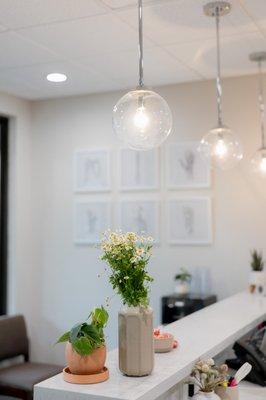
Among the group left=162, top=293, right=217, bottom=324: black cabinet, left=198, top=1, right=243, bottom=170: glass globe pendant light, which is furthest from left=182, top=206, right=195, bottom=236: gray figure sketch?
left=198, top=1, right=243, bottom=170: glass globe pendant light

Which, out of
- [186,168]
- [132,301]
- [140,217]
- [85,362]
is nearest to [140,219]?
[140,217]

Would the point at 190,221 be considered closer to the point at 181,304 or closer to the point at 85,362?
the point at 181,304

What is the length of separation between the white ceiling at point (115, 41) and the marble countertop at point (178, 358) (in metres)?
1.73

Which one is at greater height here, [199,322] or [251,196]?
[251,196]

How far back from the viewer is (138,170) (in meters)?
4.78

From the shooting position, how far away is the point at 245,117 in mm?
4410

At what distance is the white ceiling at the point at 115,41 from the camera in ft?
9.61

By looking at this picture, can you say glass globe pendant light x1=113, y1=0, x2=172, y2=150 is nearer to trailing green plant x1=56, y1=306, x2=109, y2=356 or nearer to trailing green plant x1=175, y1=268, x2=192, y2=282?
trailing green plant x1=56, y1=306, x2=109, y2=356

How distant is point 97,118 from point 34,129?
70 cm

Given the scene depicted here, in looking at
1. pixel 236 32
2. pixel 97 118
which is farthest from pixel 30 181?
pixel 236 32

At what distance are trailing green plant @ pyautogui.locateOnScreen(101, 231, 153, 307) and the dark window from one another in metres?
3.30

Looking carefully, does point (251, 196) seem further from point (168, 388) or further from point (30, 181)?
point (168, 388)

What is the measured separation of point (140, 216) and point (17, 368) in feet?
5.37

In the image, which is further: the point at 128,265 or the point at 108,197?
the point at 108,197
